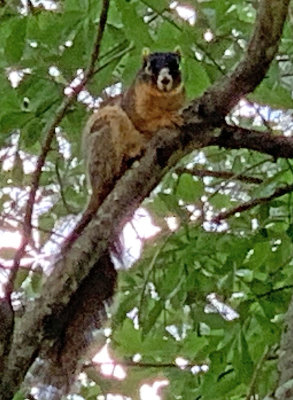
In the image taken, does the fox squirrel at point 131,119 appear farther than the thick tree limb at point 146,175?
Yes

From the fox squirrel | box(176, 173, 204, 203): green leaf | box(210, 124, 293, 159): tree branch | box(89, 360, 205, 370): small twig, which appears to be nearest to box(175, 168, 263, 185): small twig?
box(176, 173, 204, 203): green leaf

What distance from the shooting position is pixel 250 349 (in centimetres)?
200

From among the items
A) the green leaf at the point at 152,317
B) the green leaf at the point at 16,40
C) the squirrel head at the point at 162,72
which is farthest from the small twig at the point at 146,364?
the green leaf at the point at 16,40

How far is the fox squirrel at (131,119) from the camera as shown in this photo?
2496 mm

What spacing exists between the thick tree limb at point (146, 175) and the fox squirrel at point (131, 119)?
32 centimetres

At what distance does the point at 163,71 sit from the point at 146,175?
718 mm

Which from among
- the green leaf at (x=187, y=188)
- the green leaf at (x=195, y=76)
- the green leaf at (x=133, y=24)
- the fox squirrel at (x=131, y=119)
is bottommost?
the green leaf at (x=133, y=24)

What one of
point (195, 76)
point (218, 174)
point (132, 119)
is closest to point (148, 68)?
point (132, 119)

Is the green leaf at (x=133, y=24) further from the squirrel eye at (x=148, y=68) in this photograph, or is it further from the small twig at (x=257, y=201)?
the squirrel eye at (x=148, y=68)

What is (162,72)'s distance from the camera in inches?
103

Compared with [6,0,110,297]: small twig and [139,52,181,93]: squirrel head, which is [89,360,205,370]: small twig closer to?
[139,52,181,93]: squirrel head

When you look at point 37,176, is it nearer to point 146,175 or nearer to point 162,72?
point 146,175

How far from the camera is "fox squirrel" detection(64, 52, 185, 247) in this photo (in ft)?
8.19

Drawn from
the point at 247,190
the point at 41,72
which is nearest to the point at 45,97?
the point at 41,72
